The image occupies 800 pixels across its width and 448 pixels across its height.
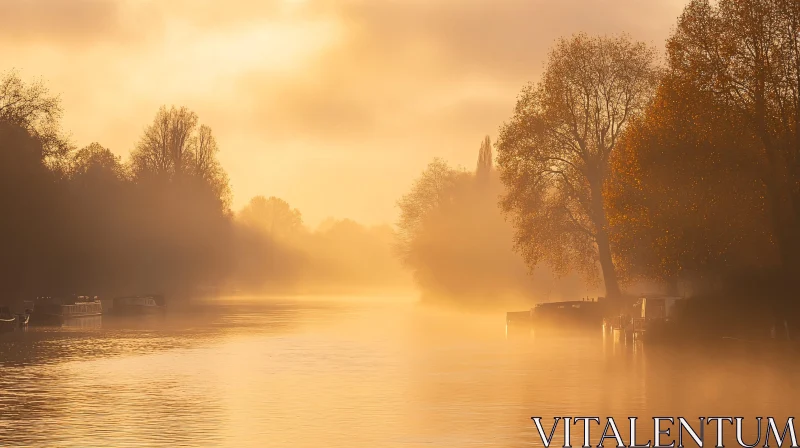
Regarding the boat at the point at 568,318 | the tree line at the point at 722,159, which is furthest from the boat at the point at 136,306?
the tree line at the point at 722,159

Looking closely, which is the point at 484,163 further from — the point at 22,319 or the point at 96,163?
the point at 22,319

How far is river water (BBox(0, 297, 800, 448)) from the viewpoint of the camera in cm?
2705

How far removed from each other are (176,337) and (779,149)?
3825 centimetres

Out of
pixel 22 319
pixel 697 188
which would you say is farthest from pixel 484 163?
pixel 697 188

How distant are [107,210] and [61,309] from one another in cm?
2109

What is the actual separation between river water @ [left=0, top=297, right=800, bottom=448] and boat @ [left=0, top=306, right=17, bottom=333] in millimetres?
6658

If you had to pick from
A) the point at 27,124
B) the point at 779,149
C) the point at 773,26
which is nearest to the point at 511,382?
the point at 779,149

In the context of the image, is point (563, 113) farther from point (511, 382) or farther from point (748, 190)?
point (511, 382)

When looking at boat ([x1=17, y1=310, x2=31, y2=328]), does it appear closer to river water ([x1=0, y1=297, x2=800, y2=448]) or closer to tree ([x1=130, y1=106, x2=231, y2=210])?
river water ([x1=0, y1=297, x2=800, y2=448])

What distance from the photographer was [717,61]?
53375mm

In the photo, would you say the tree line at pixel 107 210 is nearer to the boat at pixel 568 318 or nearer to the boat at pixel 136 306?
the boat at pixel 136 306

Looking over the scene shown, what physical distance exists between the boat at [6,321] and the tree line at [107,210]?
25.9 ft

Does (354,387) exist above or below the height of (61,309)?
below

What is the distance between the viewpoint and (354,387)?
38.9 m
